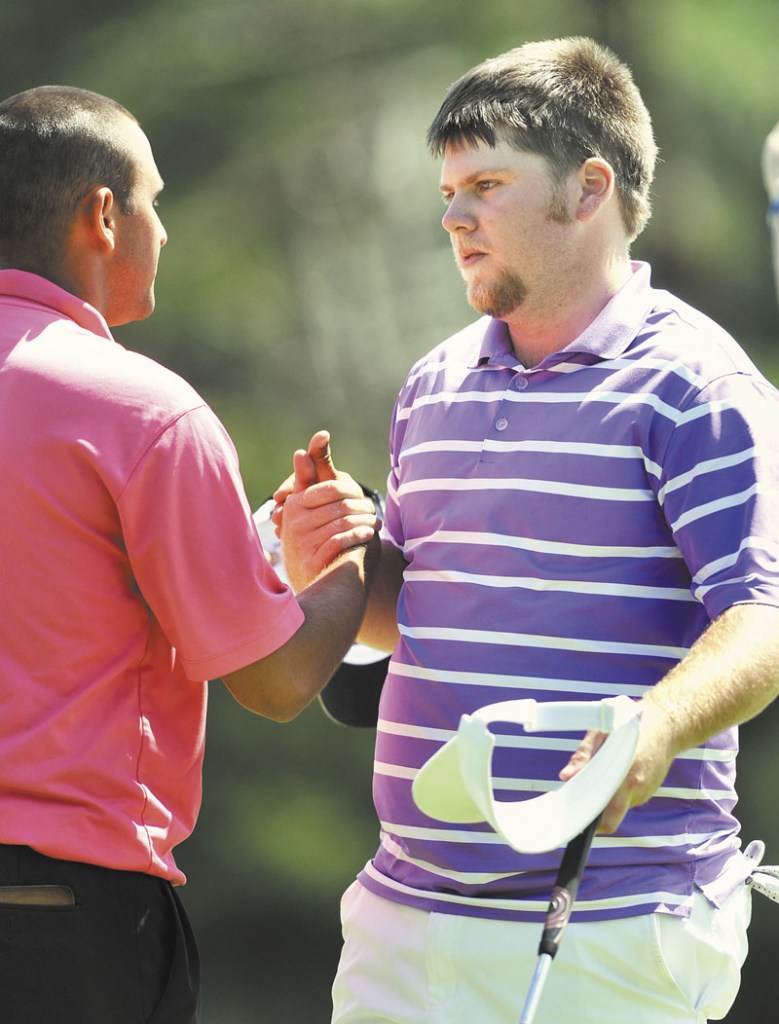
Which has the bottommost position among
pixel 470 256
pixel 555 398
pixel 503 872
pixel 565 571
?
pixel 503 872

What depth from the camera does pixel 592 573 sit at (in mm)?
2113

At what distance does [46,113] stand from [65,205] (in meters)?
0.13

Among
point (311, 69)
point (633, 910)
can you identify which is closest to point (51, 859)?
point (633, 910)

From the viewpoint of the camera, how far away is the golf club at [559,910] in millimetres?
1622

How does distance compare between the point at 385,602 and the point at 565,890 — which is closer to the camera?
the point at 565,890

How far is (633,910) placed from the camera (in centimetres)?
208

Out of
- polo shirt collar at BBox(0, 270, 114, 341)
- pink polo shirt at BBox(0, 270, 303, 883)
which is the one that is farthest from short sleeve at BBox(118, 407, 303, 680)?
polo shirt collar at BBox(0, 270, 114, 341)

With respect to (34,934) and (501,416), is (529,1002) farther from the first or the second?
(501,416)

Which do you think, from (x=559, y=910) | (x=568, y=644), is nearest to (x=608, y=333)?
(x=568, y=644)

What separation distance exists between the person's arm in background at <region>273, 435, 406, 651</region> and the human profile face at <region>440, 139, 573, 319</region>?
38 cm

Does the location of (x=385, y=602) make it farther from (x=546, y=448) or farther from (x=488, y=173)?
(x=488, y=173)

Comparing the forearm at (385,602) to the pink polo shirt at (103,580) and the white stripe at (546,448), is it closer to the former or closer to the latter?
the white stripe at (546,448)

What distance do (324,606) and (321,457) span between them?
0.31 m

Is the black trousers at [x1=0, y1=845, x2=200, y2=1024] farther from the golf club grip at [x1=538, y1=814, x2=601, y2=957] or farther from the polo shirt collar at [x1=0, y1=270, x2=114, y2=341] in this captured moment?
the polo shirt collar at [x1=0, y1=270, x2=114, y2=341]
